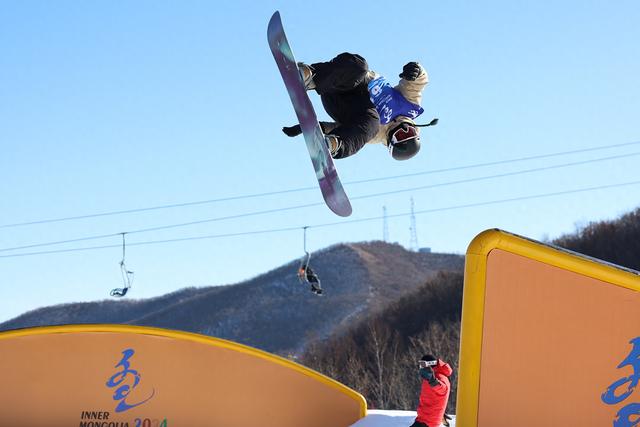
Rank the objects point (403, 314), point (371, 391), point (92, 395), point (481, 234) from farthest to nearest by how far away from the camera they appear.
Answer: point (403, 314), point (371, 391), point (92, 395), point (481, 234)

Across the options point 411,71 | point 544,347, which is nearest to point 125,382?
point 544,347

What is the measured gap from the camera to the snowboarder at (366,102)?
801 cm

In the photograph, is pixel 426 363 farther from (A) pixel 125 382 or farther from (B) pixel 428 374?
(A) pixel 125 382

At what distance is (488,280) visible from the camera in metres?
8.06

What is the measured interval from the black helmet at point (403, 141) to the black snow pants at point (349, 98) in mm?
163

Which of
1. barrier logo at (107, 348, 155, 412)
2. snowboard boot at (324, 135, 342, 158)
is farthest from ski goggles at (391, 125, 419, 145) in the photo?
barrier logo at (107, 348, 155, 412)

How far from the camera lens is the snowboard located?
7.77 metres

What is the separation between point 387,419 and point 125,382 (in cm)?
374

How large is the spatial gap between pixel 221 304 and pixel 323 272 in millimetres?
9913

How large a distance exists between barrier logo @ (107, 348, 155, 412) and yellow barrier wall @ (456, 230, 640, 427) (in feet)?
22.5

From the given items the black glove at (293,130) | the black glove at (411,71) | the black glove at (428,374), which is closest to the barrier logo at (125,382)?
the black glove at (428,374)

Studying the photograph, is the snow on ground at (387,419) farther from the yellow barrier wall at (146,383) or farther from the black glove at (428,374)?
the black glove at (428,374)

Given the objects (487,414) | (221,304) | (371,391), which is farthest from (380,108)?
(221,304)

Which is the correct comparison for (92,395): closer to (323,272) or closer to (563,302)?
(563,302)
